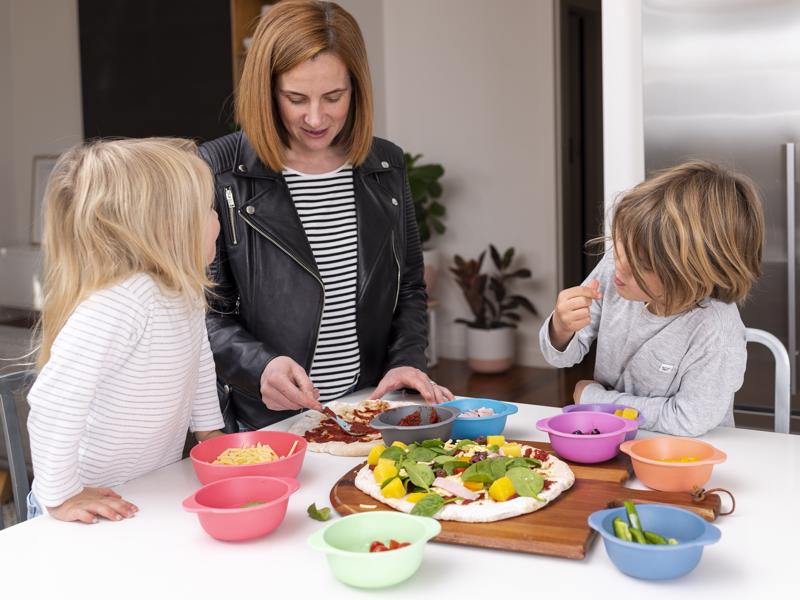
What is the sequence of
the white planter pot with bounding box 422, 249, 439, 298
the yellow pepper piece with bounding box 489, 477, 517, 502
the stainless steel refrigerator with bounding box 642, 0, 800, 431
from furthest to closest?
the white planter pot with bounding box 422, 249, 439, 298
the stainless steel refrigerator with bounding box 642, 0, 800, 431
the yellow pepper piece with bounding box 489, 477, 517, 502

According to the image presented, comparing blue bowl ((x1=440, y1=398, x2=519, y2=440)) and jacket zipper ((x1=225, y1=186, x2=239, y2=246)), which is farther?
jacket zipper ((x1=225, y1=186, x2=239, y2=246))

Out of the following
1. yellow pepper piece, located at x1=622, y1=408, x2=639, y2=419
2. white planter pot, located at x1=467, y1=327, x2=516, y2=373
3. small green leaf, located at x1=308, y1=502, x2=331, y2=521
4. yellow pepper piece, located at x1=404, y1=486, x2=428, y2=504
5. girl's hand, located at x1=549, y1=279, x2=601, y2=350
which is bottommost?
white planter pot, located at x1=467, y1=327, x2=516, y2=373

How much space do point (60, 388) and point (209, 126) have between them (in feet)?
15.4

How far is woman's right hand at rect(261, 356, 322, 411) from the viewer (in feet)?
5.56

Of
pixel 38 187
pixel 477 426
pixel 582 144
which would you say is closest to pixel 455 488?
pixel 477 426

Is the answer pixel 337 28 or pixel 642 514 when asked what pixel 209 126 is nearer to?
pixel 337 28

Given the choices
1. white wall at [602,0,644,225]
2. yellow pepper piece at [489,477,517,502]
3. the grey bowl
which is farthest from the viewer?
white wall at [602,0,644,225]

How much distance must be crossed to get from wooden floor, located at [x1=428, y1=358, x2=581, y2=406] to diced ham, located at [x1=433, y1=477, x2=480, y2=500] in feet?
11.9

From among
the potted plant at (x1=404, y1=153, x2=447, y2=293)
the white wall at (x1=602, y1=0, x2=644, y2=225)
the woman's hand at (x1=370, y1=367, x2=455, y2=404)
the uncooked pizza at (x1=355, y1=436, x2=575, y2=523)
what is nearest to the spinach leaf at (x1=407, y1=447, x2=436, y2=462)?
the uncooked pizza at (x1=355, y1=436, x2=575, y2=523)

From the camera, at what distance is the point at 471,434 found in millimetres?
1616

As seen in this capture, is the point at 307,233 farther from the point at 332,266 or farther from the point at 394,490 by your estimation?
the point at 394,490

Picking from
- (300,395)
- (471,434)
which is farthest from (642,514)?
(300,395)

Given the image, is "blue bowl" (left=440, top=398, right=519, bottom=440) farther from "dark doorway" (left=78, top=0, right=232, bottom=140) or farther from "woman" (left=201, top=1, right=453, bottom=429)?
"dark doorway" (left=78, top=0, right=232, bottom=140)

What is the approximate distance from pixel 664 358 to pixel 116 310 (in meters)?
0.97
